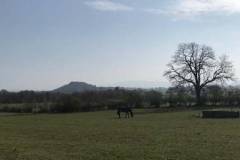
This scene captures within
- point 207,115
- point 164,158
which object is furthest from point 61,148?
point 207,115

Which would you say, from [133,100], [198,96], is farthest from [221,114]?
[133,100]

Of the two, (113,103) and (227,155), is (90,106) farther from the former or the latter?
(227,155)

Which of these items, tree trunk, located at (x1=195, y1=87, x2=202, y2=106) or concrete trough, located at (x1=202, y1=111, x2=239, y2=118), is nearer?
concrete trough, located at (x1=202, y1=111, x2=239, y2=118)

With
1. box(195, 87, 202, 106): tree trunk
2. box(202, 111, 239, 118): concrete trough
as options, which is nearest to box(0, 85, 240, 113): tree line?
box(195, 87, 202, 106): tree trunk

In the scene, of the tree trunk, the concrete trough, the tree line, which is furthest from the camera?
the tree trunk

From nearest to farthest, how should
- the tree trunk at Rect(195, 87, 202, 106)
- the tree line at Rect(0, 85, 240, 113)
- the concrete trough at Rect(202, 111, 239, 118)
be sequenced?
the concrete trough at Rect(202, 111, 239, 118)
the tree line at Rect(0, 85, 240, 113)
the tree trunk at Rect(195, 87, 202, 106)

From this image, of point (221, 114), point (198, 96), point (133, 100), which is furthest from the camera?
point (133, 100)

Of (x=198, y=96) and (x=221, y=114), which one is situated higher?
(x=198, y=96)

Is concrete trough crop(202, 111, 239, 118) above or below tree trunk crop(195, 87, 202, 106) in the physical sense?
below

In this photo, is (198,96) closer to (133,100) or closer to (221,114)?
(133,100)

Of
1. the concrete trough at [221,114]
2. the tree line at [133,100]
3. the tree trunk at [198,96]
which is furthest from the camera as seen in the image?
the tree trunk at [198,96]

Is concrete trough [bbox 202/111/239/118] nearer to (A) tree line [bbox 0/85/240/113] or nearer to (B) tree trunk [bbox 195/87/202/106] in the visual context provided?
(A) tree line [bbox 0/85/240/113]

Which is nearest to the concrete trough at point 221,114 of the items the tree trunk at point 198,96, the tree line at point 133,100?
the tree line at point 133,100

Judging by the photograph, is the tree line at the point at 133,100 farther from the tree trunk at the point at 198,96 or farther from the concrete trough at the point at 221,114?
the concrete trough at the point at 221,114
